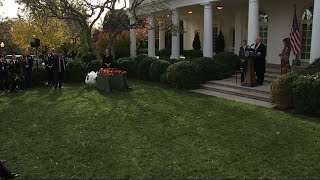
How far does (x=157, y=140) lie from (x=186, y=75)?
730 cm

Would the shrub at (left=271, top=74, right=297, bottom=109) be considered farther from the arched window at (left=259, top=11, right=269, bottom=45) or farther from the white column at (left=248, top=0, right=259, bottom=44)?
the arched window at (left=259, top=11, right=269, bottom=45)

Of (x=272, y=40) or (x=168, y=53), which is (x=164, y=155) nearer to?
(x=272, y=40)

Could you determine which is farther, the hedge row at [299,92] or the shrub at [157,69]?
the shrub at [157,69]

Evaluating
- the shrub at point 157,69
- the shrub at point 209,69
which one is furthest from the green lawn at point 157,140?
the shrub at point 157,69

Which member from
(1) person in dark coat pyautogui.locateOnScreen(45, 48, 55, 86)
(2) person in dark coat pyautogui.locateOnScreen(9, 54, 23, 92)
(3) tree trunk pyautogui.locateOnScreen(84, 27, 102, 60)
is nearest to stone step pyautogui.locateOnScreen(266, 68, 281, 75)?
(1) person in dark coat pyautogui.locateOnScreen(45, 48, 55, 86)

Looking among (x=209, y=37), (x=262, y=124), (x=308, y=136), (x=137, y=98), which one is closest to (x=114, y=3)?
(x=209, y=37)

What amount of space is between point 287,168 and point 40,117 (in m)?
6.91

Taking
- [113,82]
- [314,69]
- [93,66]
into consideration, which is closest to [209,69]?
[113,82]

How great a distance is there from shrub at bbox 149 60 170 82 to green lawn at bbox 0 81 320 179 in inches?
203

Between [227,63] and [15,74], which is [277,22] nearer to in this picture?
[227,63]

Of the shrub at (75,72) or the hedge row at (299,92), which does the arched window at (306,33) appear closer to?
the hedge row at (299,92)

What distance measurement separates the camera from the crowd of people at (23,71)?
49.2ft

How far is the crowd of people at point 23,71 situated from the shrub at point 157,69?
4.27 m

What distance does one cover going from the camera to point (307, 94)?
8.95 meters
